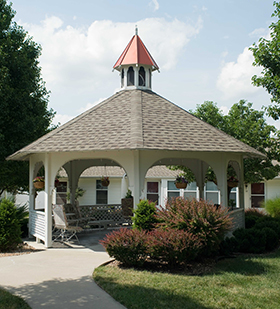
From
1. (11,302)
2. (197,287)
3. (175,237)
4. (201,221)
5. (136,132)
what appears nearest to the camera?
(11,302)

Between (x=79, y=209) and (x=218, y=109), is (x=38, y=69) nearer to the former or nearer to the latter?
(x=79, y=209)

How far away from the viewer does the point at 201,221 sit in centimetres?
894

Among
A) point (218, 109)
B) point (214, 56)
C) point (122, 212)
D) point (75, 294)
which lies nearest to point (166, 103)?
point (214, 56)

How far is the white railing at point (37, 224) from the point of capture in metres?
11.9

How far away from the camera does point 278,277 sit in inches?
323

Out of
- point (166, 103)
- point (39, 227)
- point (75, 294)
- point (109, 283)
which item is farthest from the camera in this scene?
point (166, 103)

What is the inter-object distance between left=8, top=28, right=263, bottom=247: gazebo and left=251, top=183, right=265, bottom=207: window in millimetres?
8546

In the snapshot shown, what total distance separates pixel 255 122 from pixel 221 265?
902 centimetres

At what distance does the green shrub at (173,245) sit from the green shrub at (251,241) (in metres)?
3.03

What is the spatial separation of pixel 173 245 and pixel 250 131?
9.69 metres

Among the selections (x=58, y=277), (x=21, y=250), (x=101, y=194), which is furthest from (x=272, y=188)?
(x=58, y=277)

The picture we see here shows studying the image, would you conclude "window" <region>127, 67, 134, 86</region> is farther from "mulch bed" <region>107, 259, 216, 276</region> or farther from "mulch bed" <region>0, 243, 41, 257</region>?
"mulch bed" <region>107, 259, 216, 276</region>

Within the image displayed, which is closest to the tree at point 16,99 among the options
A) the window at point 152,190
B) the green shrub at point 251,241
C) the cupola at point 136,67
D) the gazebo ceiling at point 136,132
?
the gazebo ceiling at point 136,132

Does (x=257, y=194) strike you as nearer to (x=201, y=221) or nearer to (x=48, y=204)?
(x=201, y=221)
